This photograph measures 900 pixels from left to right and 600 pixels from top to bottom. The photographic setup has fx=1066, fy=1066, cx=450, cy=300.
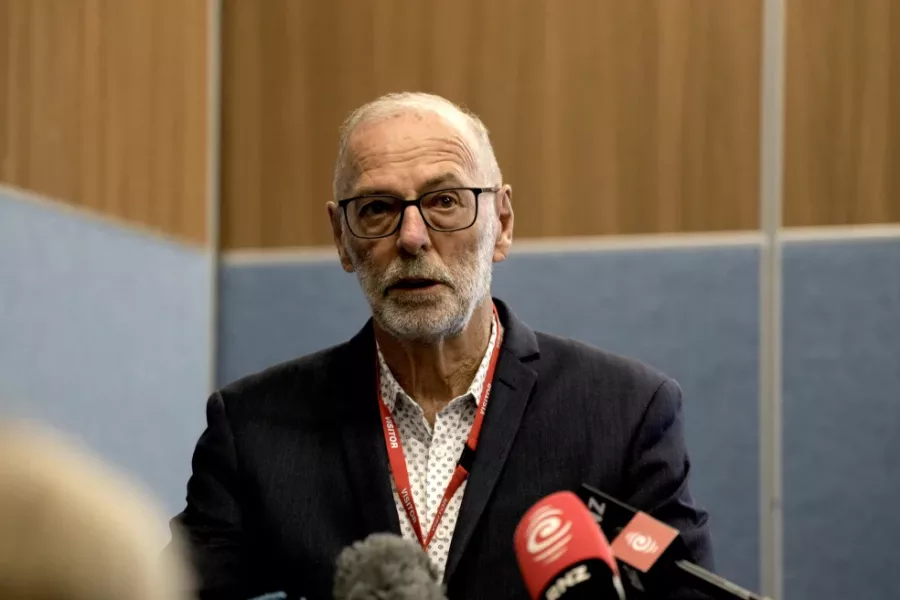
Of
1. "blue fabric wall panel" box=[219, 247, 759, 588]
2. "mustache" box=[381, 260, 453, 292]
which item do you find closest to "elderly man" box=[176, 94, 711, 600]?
"mustache" box=[381, 260, 453, 292]

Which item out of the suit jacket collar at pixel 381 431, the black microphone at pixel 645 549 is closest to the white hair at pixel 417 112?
the suit jacket collar at pixel 381 431

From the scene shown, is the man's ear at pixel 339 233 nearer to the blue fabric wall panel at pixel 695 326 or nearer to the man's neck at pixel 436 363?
the man's neck at pixel 436 363

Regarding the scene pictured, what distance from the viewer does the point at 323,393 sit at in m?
1.75

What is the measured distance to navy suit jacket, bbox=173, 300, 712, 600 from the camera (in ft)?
5.07

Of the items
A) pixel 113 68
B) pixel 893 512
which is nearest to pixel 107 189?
pixel 113 68

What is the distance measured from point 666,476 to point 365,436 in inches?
18.0

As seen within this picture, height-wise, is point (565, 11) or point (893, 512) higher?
point (565, 11)

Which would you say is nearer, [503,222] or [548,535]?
[548,535]

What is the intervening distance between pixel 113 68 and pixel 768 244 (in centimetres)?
156

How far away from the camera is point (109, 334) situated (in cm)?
235

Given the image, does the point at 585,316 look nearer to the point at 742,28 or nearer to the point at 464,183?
the point at 742,28

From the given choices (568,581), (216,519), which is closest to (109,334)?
(216,519)

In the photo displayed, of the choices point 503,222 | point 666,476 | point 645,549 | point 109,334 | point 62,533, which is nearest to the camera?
point 62,533

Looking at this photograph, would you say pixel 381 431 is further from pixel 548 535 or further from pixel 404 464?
pixel 548 535
